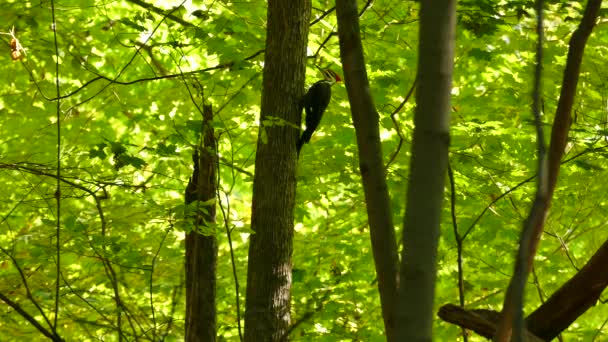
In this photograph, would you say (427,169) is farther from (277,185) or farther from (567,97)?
(277,185)

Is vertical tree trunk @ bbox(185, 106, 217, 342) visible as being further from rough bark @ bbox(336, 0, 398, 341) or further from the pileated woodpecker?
rough bark @ bbox(336, 0, 398, 341)

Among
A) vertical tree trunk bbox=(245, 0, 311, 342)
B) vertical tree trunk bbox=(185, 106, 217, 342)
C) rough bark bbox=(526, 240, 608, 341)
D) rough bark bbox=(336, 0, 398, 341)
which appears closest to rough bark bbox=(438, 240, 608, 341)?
rough bark bbox=(526, 240, 608, 341)

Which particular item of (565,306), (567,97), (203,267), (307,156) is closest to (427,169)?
(567,97)

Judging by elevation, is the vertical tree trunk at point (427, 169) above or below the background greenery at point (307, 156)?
below

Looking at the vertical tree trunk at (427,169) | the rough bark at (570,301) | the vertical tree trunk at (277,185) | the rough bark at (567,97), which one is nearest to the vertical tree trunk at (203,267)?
the vertical tree trunk at (277,185)

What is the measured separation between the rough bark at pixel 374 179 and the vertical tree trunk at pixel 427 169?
25.6 inches

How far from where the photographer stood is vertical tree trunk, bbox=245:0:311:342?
273 centimetres

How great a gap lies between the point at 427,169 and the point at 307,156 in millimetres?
3316

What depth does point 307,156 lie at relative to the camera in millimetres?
4199

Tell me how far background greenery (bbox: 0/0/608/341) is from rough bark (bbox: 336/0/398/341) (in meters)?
1.53

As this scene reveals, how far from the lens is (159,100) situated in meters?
4.97

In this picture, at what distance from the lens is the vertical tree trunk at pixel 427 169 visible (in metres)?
0.89

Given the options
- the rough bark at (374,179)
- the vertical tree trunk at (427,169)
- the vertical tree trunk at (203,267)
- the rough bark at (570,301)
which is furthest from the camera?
the vertical tree trunk at (203,267)

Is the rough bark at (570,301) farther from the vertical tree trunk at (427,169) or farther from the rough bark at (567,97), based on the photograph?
the vertical tree trunk at (427,169)
